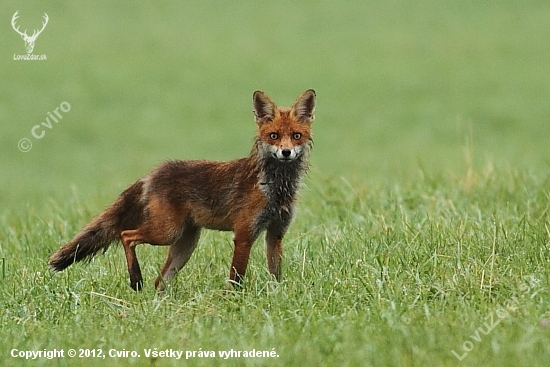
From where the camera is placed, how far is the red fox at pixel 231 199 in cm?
679

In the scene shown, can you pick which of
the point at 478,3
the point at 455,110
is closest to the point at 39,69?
the point at 455,110

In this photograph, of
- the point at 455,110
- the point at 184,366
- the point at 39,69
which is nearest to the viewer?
the point at 184,366

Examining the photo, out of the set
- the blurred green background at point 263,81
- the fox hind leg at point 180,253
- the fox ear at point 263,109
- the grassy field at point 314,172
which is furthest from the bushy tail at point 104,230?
the blurred green background at point 263,81

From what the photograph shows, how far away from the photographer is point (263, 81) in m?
25.0

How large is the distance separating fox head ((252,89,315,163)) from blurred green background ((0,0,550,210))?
898 cm

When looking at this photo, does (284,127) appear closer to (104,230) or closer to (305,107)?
(305,107)

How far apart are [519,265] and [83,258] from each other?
3221 millimetres

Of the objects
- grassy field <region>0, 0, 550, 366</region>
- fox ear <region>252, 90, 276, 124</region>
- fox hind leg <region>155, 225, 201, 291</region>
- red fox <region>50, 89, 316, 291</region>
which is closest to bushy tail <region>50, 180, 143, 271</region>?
red fox <region>50, 89, 316, 291</region>

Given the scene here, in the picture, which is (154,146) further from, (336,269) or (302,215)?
(336,269)

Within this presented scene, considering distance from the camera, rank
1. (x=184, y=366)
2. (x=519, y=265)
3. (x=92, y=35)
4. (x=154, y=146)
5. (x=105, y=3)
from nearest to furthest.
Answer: (x=184, y=366), (x=519, y=265), (x=154, y=146), (x=92, y=35), (x=105, y=3)

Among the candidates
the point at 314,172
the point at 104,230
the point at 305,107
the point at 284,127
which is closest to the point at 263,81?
the point at 314,172

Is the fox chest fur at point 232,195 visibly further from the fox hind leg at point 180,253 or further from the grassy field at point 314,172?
the grassy field at point 314,172

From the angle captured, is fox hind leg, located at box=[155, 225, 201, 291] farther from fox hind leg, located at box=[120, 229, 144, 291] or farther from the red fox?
fox hind leg, located at box=[120, 229, 144, 291]

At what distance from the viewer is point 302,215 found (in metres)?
9.38
